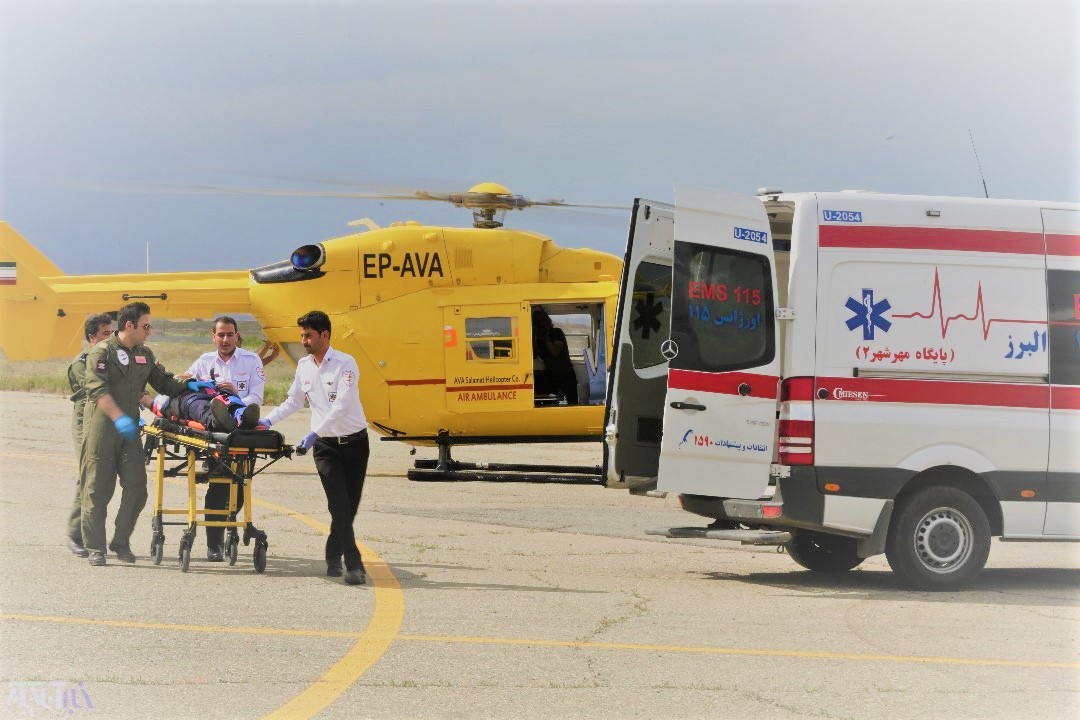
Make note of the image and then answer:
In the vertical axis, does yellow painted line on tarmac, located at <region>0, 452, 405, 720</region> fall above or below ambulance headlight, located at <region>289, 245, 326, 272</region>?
below

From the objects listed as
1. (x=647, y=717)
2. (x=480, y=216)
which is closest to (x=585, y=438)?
(x=480, y=216)

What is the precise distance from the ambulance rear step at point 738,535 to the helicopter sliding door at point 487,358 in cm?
665

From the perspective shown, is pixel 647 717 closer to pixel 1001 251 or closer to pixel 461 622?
pixel 461 622

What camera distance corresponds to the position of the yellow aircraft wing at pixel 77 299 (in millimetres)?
17469

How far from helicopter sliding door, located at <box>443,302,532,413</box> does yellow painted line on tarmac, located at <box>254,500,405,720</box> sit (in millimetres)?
5878

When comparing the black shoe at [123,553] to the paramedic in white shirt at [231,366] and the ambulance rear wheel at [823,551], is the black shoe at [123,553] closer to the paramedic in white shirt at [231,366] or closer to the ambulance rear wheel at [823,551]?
the paramedic in white shirt at [231,366]

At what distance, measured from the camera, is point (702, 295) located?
9367mm

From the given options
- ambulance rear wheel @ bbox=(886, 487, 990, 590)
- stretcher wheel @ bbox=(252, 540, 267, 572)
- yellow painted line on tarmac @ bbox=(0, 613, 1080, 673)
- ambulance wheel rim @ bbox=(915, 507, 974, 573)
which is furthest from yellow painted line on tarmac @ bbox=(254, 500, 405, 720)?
ambulance wheel rim @ bbox=(915, 507, 974, 573)

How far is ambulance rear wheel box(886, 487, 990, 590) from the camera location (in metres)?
9.45

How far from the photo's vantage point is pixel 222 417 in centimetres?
948

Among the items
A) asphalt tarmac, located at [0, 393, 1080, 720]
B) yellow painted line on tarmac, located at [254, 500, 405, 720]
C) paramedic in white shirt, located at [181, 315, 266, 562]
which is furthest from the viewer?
paramedic in white shirt, located at [181, 315, 266, 562]

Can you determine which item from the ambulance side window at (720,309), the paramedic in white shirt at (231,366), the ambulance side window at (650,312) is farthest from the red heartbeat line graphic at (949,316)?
the paramedic in white shirt at (231,366)

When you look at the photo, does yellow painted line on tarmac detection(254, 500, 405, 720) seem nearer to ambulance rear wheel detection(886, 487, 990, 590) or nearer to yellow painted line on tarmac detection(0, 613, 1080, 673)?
yellow painted line on tarmac detection(0, 613, 1080, 673)

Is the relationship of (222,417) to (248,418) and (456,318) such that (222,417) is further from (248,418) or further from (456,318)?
(456,318)
